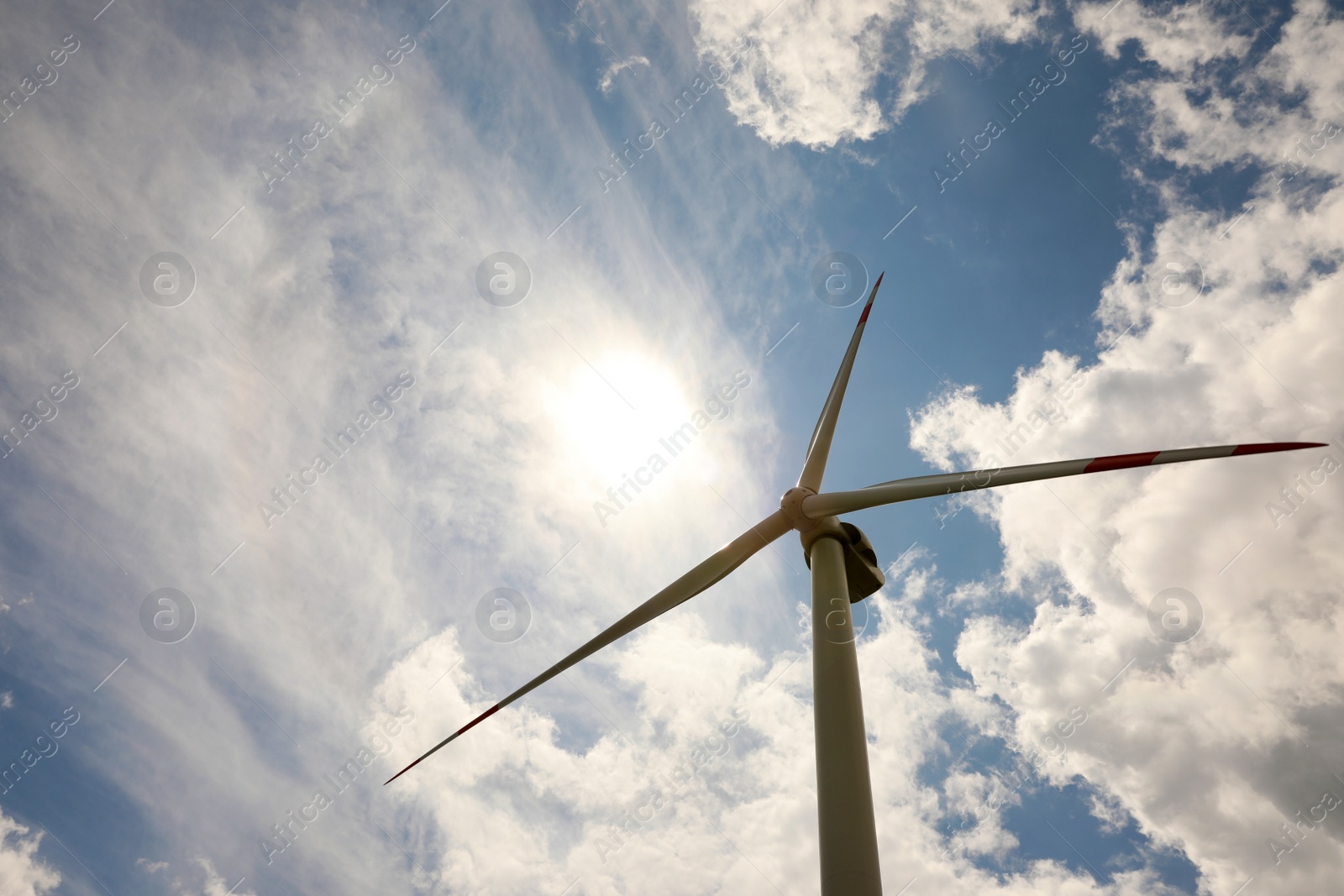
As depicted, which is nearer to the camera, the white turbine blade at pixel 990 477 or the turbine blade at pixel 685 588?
the white turbine blade at pixel 990 477

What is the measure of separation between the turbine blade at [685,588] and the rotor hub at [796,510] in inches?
7.7

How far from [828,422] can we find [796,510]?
465 cm

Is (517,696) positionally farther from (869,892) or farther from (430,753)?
(869,892)

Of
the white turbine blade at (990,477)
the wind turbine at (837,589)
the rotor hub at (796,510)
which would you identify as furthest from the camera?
the rotor hub at (796,510)

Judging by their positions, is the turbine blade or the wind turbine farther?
the turbine blade

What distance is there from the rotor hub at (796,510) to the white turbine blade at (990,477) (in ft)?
0.51

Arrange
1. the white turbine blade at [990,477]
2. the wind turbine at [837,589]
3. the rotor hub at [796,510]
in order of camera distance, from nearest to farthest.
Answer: the wind turbine at [837,589]
the white turbine blade at [990,477]
the rotor hub at [796,510]

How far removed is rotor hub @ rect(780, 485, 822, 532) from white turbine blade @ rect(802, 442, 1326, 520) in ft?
0.51

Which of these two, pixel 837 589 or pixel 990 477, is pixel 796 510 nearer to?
pixel 837 589

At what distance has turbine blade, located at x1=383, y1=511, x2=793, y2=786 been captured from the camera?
2069cm

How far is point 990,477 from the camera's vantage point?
1784 cm

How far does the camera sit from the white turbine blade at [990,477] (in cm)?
1540

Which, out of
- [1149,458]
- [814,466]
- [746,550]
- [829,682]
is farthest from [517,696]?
[1149,458]

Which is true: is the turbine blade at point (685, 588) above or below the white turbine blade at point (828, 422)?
below
